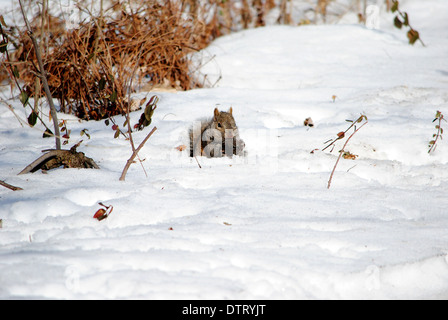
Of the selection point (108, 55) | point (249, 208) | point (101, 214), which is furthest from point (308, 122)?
point (101, 214)

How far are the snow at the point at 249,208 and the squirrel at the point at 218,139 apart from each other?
0.10 m

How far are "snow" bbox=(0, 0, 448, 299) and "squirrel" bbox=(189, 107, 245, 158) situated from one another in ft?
0.34

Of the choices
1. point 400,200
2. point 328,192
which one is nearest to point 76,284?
point 328,192

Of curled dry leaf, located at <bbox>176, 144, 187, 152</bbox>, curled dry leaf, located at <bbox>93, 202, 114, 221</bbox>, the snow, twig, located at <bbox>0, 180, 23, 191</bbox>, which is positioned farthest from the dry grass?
Answer: curled dry leaf, located at <bbox>93, 202, 114, 221</bbox>

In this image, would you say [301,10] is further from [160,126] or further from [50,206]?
[50,206]

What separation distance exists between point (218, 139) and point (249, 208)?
3.58 ft

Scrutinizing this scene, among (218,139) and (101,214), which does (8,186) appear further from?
(218,139)

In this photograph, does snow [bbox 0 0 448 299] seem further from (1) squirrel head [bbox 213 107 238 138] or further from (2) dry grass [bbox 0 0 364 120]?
(2) dry grass [bbox 0 0 364 120]

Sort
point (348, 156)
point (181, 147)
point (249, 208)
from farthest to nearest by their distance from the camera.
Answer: point (181, 147) → point (348, 156) → point (249, 208)

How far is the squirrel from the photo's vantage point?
303 centimetres

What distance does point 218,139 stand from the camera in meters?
3.12

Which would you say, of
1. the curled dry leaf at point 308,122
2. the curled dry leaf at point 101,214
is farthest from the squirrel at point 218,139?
the curled dry leaf at point 101,214

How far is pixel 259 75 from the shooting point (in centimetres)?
465

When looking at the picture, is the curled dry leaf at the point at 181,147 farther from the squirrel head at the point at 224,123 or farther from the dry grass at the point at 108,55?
the dry grass at the point at 108,55
